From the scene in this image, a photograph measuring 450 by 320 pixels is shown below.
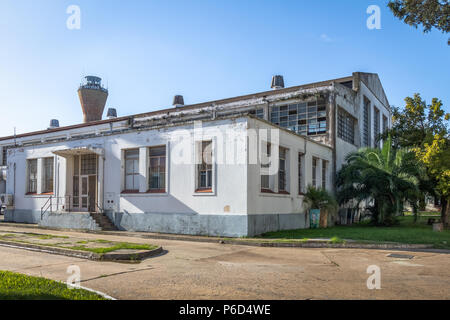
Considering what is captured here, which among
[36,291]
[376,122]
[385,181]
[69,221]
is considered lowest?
[69,221]

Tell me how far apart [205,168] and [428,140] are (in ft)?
34.5

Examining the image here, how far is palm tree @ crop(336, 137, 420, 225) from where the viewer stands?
19.6 meters

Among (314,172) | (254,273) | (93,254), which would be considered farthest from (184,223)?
(254,273)

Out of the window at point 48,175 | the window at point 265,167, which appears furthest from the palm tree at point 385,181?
the window at point 48,175

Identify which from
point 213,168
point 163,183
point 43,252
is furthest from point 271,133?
point 43,252

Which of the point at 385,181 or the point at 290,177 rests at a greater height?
the point at 290,177

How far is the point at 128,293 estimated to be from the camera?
638 centimetres

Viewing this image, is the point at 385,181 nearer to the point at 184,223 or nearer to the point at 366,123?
the point at 184,223

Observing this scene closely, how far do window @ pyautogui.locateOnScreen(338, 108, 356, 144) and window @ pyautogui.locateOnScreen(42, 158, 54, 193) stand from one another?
16414 mm

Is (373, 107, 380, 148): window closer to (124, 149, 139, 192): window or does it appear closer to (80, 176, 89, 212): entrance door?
(124, 149, 139, 192): window

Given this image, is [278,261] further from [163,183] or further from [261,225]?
[163,183]

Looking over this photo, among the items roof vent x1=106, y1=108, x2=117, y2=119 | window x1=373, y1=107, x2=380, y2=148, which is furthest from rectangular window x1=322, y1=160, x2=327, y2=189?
roof vent x1=106, y1=108, x2=117, y2=119

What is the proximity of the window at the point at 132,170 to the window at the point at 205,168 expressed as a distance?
3736 mm

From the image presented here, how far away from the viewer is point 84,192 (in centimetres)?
2139
